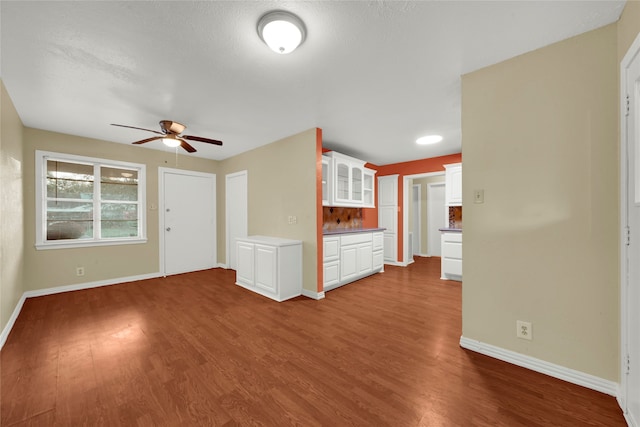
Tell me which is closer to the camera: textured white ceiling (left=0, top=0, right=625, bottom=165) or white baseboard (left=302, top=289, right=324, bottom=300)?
textured white ceiling (left=0, top=0, right=625, bottom=165)

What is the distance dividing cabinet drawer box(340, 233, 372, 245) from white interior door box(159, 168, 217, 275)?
9.73 feet

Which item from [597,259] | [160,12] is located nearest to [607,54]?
[597,259]

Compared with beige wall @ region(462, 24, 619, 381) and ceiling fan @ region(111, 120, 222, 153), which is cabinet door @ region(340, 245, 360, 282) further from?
ceiling fan @ region(111, 120, 222, 153)

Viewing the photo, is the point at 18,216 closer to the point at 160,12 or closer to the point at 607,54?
the point at 160,12

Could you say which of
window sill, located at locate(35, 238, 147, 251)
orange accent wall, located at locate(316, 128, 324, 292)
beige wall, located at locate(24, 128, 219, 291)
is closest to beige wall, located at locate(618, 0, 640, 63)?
orange accent wall, located at locate(316, 128, 324, 292)

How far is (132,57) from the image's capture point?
186 cm

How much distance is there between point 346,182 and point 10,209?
4157mm

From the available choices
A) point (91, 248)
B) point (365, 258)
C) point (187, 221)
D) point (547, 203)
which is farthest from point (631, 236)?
point (91, 248)

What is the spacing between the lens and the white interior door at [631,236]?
1293mm

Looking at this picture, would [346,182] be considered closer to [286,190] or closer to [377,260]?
[286,190]

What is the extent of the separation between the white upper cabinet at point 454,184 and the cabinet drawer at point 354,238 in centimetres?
167

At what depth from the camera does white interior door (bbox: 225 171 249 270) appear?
15.7ft

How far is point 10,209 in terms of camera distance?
8.20ft

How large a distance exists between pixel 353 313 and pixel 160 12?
3.05 m
